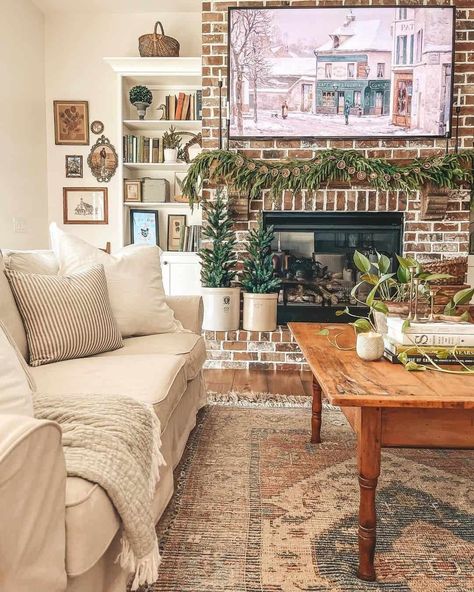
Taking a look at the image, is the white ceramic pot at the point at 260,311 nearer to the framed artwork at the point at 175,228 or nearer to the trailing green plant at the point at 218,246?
the trailing green plant at the point at 218,246

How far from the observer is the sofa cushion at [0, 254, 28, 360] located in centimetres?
174

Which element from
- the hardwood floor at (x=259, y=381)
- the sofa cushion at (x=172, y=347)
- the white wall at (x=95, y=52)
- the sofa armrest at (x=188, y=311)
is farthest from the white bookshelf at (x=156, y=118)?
the sofa cushion at (x=172, y=347)

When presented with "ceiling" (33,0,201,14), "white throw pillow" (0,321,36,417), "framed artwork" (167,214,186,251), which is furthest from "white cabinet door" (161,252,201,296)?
"white throw pillow" (0,321,36,417)

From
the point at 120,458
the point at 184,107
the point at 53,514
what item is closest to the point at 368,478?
the point at 120,458

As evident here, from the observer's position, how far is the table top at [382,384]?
1.23 m

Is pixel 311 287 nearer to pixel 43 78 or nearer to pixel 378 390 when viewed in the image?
pixel 378 390

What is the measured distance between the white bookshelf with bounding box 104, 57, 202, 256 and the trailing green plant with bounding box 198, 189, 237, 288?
0.74 meters

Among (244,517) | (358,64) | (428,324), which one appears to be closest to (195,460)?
(244,517)

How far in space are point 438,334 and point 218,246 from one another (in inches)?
86.9

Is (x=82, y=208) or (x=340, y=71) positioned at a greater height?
(x=340, y=71)

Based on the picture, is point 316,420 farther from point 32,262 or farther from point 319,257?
point 319,257

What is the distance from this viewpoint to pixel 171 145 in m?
4.54

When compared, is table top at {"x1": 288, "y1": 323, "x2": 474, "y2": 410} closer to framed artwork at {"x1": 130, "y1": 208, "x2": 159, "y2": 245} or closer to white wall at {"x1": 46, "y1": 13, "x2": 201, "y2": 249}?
framed artwork at {"x1": 130, "y1": 208, "x2": 159, "y2": 245}

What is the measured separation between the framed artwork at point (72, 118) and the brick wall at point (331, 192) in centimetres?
147
